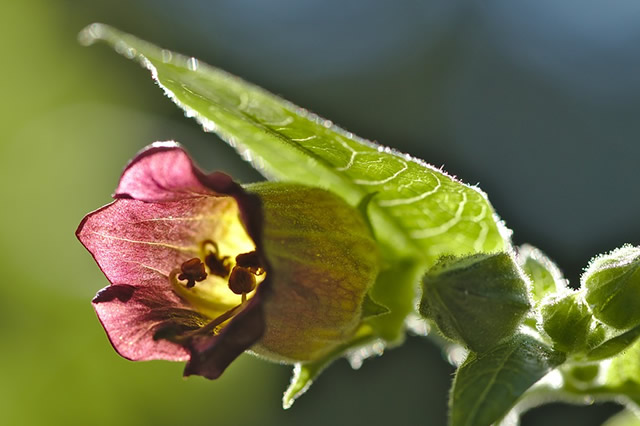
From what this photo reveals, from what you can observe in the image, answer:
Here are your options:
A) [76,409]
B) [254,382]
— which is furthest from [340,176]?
[254,382]

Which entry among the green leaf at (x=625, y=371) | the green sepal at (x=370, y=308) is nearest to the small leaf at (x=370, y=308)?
the green sepal at (x=370, y=308)

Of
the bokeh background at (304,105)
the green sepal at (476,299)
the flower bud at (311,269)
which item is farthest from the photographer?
the bokeh background at (304,105)

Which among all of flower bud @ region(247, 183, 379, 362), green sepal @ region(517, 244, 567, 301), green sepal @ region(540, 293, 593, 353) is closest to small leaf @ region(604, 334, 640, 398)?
green sepal @ region(517, 244, 567, 301)

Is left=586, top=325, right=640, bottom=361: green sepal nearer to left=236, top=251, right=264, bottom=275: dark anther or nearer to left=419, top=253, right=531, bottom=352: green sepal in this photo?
left=419, top=253, right=531, bottom=352: green sepal

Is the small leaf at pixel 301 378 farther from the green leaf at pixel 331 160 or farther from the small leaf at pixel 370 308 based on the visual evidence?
the green leaf at pixel 331 160

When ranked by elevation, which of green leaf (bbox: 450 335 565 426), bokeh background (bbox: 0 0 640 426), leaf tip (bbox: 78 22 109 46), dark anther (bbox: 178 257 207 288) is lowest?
bokeh background (bbox: 0 0 640 426)

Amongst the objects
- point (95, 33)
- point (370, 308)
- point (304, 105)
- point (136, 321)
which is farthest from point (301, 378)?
point (304, 105)
